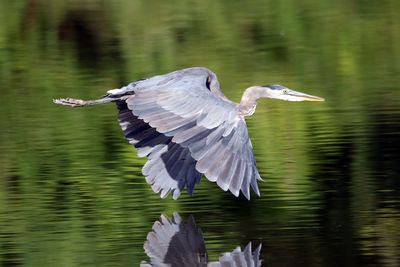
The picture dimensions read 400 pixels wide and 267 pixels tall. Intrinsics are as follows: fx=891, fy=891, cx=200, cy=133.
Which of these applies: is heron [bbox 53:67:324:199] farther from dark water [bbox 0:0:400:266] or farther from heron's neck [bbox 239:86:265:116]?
dark water [bbox 0:0:400:266]

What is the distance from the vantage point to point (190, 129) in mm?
6387

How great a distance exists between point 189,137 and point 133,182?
160cm

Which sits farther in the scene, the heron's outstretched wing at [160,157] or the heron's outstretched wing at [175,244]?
the heron's outstretched wing at [160,157]

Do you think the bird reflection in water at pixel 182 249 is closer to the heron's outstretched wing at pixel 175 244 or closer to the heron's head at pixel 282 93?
the heron's outstretched wing at pixel 175 244

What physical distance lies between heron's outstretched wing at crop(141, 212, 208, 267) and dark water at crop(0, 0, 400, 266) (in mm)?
81

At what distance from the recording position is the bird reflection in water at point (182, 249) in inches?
232

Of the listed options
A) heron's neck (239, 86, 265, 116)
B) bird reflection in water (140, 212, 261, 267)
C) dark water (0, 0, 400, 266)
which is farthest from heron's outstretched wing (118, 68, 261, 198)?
dark water (0, 0, 400, 266)

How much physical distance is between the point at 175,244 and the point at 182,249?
141 mm

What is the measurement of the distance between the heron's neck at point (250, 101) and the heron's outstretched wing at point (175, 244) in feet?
3.03

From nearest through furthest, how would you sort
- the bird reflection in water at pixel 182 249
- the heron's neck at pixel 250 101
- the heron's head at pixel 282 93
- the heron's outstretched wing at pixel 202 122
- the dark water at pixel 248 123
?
1. the bird reflection in water at pixel 182 249
2. the heron's outstretched wing at pixel 202 122
3. the dark water at pixel 248 123
4. the heron's neck at pixel 250 101
5. the heron's head at pixel 282 93

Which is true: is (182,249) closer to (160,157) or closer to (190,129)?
(190,129)

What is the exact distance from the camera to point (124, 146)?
879 cm

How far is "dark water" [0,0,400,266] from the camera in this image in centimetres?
641

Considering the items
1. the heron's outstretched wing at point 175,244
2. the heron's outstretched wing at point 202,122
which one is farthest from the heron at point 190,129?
the heron's outstretched wing at point 175,244
